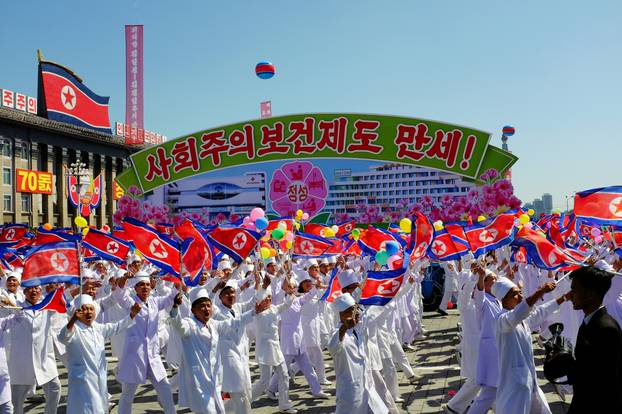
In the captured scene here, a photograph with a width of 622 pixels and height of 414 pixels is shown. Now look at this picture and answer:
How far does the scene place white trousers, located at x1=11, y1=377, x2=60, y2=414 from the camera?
735 cm

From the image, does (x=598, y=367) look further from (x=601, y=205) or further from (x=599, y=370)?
(x=601, y=205)

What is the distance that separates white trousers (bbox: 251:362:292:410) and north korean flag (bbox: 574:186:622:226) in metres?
4.33

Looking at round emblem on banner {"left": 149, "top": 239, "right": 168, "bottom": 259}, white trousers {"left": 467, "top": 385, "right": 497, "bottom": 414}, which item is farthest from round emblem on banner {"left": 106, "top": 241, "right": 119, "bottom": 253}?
white trousers {"left": 467, "top": 385, "right": 497, "bottom": 414}

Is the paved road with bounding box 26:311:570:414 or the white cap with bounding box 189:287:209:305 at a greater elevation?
the white cap with bounding box 189:287:209:305

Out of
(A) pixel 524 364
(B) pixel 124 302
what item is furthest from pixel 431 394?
(B) pixel 124 302

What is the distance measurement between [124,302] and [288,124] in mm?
18279

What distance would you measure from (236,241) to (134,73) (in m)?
33.0

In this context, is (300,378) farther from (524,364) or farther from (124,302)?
(524,364)

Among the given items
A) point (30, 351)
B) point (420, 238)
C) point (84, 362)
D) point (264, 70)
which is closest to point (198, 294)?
point (84, 362)

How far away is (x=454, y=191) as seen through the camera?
2853 cm

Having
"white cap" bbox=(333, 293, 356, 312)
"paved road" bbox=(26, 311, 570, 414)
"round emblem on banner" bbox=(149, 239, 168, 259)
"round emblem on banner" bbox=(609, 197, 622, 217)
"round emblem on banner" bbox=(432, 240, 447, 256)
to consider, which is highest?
"round emblem on banner" bbox=(609, 197, 622, 217)

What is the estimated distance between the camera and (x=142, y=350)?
7.72 metres

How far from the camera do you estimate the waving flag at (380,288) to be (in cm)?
698

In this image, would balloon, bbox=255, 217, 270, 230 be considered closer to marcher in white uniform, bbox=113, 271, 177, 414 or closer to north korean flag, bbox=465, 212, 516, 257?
marcher in white uniform, bbox=113, 271, 177, 414
